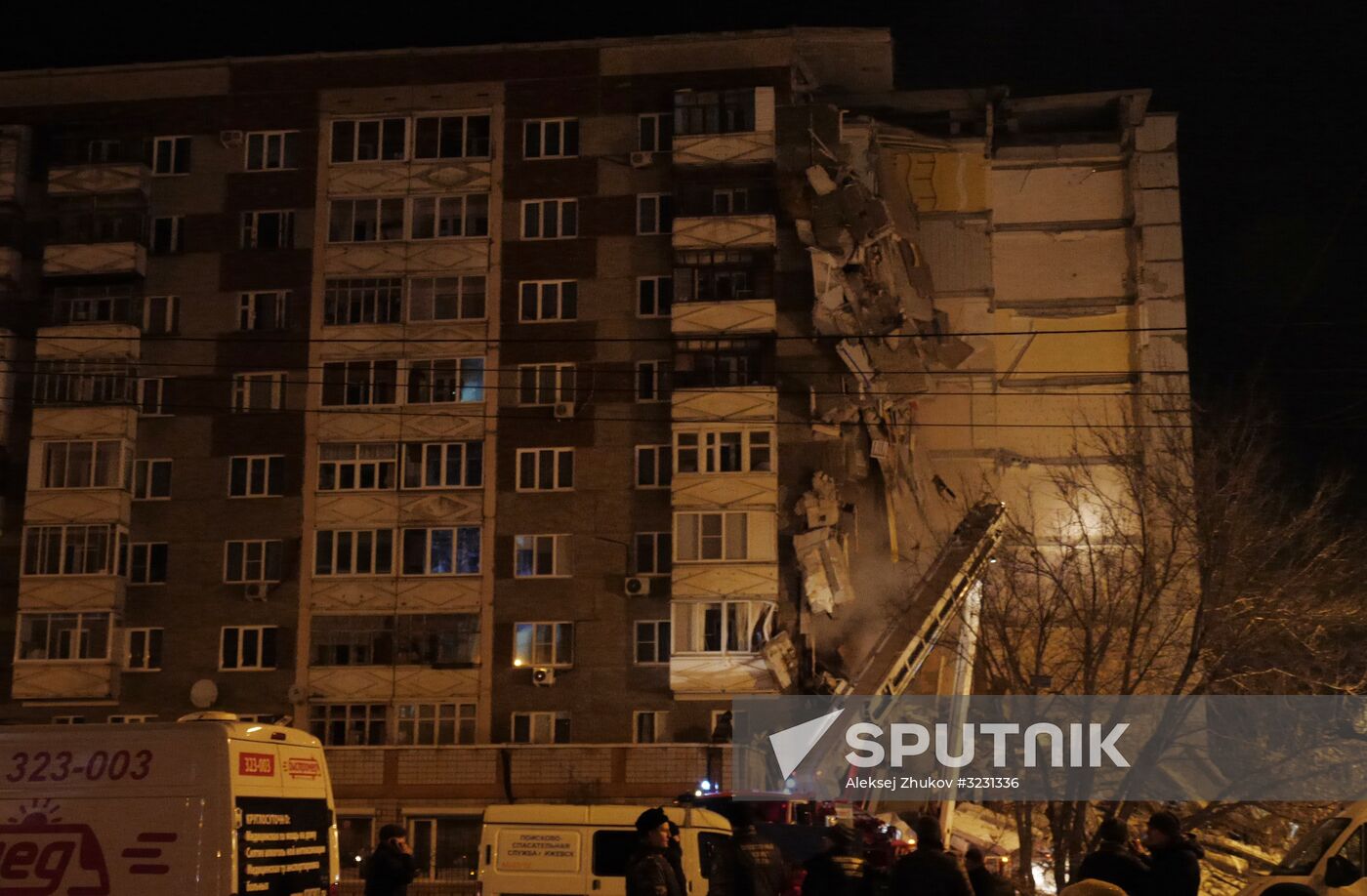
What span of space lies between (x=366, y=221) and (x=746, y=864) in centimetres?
3337

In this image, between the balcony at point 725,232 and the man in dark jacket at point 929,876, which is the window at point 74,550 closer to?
the balcony at point 725,232

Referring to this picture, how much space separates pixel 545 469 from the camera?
40.4m

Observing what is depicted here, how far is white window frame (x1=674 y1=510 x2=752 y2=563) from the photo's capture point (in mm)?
38156

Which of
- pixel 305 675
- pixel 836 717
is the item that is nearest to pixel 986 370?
pixel 836 717

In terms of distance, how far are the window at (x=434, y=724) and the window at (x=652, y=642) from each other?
15.2 feet

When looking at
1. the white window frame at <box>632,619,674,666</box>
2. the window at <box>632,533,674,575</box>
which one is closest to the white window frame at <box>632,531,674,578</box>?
the window at <box>632,533,674,575</box>

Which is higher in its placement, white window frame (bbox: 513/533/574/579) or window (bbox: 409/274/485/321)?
window (bbox: 409/274/485/321)

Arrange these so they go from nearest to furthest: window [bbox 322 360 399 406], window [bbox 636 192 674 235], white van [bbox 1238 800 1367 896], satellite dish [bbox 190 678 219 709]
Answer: white van [bbox 1238 800 1367 896] → satellite dish [bbox 190 678 219 709] → window [bbox 636 192 674 235] → window [bbox 322 360 399 406]

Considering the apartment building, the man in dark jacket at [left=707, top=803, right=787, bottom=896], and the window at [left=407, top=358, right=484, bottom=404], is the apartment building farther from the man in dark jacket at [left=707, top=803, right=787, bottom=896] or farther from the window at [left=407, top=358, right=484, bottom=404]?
the man in dark jacket at [left=707, top=803, right=787, bottom=896]

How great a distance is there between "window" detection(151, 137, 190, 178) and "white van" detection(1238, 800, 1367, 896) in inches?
1455

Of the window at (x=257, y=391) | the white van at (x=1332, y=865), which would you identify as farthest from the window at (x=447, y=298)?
the white van at (x=1332, y=865)

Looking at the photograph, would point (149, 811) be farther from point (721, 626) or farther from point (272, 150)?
point (272, 150)

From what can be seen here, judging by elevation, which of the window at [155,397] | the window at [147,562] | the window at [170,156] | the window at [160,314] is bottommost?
the window at [147,562]

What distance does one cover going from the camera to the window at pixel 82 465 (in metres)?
41.0
